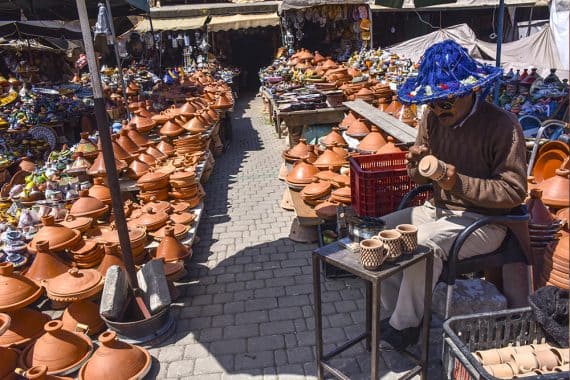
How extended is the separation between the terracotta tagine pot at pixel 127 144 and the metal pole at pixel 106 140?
2680 millimetres

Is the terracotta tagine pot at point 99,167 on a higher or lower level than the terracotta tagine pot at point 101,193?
higher

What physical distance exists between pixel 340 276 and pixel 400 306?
1.23 metres

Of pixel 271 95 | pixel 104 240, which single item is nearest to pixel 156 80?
pixel 271 95

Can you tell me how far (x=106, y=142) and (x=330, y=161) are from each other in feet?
7.78

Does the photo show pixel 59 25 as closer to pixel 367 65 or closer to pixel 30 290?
pixel 367 65

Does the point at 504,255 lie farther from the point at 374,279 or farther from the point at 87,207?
the point at 87,207

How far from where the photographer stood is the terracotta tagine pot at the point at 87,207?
3.98 metres

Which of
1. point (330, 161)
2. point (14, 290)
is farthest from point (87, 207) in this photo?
point (330, 161)

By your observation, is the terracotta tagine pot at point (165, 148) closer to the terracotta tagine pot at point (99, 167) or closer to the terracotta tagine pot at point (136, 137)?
the terracotta tagine pot at point (136, 137)

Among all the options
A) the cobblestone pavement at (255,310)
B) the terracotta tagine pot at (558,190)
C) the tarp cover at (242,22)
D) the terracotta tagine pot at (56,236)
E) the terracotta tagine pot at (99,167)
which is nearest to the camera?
the cobblestone pavement at (255,310)

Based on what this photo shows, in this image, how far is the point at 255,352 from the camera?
9.29 ft

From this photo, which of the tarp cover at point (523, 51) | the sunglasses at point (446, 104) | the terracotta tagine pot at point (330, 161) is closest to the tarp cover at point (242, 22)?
the tarp cover at point (523, 51)

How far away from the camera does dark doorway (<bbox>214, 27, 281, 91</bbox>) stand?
18.3 metres

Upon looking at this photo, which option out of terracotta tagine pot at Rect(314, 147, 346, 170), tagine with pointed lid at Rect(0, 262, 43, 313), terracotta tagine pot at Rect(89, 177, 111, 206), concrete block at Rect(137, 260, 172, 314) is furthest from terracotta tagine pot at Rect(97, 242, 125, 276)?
terracotta tagine pot at Rect(314, 147, 346, 170)
